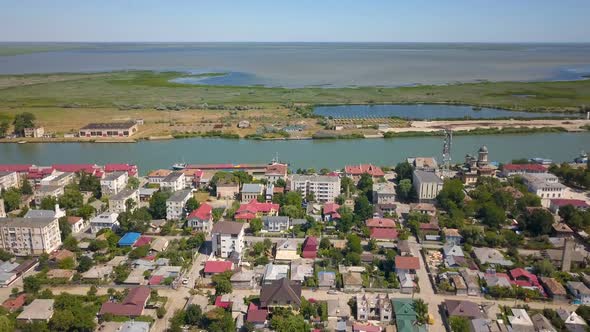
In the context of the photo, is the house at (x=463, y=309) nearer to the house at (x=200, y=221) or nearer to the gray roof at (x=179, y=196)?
the house at (x=200, y=221)

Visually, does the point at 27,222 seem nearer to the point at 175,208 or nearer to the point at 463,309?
the point at 175,208

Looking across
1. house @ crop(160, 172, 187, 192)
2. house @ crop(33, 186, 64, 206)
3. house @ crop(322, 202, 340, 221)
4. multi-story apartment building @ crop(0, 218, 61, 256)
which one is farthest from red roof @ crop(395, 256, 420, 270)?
house @ crop(33, 186, 64, 206)

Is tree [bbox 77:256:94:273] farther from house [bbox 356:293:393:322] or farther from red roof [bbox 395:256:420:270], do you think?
red roof [bbox 395:256:420:270]

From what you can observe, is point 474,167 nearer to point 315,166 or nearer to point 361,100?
point 315,166

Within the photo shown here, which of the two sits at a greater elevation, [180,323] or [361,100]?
[361,100]

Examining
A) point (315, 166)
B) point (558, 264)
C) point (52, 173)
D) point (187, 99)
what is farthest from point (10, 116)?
point (558, 264)

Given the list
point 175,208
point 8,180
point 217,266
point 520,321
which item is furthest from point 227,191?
point 520,321
